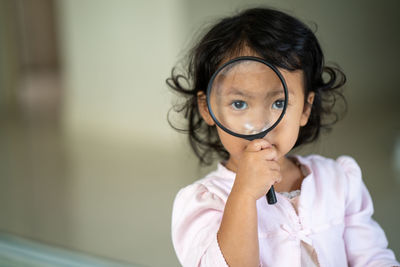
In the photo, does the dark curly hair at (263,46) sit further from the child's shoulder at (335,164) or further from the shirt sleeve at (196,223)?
the shirt sleeve at (196,223)

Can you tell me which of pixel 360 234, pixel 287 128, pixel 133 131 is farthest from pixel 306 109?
pixel 133 131

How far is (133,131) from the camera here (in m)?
4.14

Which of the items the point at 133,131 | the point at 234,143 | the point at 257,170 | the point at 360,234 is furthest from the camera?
the point at 133,131

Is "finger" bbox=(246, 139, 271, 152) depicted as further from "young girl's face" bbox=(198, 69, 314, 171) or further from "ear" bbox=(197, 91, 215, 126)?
"ear" bbox=(197, 91, 215, 126)

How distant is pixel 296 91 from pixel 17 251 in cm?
127

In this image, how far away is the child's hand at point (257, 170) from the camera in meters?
1.01

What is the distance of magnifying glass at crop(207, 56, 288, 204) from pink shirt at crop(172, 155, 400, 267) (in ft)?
0.47

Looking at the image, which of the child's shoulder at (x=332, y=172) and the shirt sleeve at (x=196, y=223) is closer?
the shirt sleeve at (x=196, y=223)

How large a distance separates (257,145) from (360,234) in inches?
17.2

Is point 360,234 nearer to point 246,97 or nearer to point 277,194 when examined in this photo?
point 277,194

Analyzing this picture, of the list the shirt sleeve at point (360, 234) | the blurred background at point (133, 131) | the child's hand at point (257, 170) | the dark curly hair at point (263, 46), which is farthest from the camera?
the blurred background at point (133, 131)

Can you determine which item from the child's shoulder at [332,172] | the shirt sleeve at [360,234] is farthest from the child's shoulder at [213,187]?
the shirt sleeve at [360,234]

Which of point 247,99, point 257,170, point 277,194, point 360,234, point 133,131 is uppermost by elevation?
point 247,99

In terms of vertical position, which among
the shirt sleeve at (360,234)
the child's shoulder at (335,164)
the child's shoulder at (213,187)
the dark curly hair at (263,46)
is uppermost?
the dark curly hair at (263,46)
